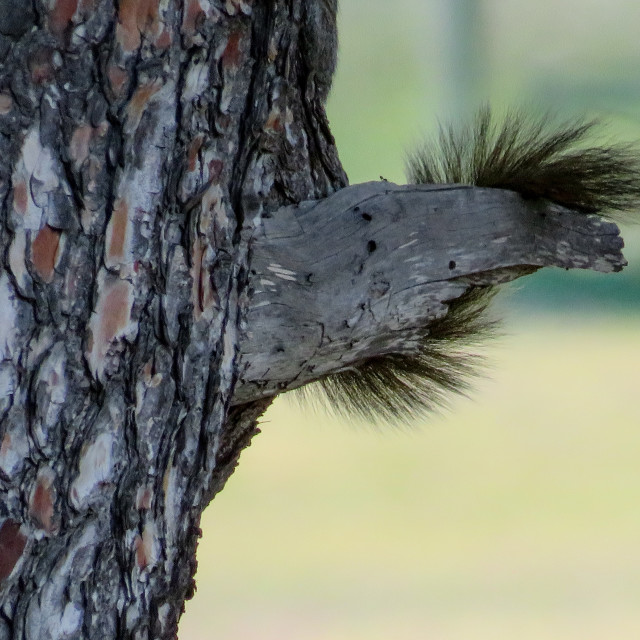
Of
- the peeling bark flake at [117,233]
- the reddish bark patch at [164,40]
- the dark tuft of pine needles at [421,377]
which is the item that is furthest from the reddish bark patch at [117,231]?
the dark tuft of pine needles at [421,377]

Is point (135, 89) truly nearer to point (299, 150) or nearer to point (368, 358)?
point (299, 150)

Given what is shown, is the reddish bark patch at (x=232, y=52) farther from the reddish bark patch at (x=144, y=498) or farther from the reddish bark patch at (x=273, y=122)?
the reddish bark patch at (x=144, y=498)

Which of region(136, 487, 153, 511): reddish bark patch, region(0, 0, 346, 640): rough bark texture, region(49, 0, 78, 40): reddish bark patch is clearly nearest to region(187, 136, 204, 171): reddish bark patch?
region(0, 0, 346, 640): rough bark texture

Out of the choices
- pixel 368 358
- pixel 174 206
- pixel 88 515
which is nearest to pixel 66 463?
pixel 88 515

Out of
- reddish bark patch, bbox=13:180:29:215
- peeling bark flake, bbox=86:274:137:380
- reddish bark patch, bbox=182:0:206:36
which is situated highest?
reddish bark patch, bbox=182:0:206:36

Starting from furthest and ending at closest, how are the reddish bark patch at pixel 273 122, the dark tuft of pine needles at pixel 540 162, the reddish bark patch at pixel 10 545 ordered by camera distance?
the dark tuft of pine needles at pixel 540 162 < the reddish bark patch at pixel 273 122 < the reddish bark patch at pixel 10 545

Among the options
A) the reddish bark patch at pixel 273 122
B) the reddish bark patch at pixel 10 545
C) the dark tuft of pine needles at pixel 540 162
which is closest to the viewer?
the reddish bark patch at pixel 10 545

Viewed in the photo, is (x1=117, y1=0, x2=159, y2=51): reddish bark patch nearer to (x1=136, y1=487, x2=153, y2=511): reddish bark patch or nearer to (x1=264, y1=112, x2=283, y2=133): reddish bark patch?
(x1=264, y1=112, x2=283, y2=133): reddish bark patch

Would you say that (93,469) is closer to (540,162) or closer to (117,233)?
(117,233)

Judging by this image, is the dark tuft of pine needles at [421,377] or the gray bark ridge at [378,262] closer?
the gray bark ridge at [378,262]
